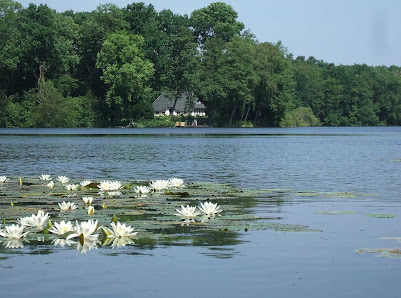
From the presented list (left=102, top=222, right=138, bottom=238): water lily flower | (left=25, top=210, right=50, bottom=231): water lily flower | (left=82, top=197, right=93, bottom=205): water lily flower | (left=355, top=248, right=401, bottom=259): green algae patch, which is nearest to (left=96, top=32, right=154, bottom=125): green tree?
(left=82, top=197, right=93, bottom=205): water lily flower

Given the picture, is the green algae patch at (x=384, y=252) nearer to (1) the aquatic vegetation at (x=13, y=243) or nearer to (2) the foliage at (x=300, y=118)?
(1) the aquatic vegetation at (x=13, y=243)

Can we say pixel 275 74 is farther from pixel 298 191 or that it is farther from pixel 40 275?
pixel 40 275

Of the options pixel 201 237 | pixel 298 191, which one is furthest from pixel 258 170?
pixel 201 237

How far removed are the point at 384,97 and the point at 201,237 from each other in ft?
563

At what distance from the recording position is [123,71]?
11488 cm

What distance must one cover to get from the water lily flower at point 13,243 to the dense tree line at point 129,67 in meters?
101

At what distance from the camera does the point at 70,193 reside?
19016 mm

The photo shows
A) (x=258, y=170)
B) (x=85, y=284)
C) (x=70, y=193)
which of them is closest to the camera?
(x=85, y=284)

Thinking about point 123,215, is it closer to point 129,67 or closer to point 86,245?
point 86,245

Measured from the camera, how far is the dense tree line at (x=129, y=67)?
379 feet

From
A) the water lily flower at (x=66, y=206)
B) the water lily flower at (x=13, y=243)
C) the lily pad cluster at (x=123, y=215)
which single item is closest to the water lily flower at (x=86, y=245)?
the lily pad cluster at (x=123, y=215)

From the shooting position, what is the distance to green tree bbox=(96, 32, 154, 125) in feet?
380

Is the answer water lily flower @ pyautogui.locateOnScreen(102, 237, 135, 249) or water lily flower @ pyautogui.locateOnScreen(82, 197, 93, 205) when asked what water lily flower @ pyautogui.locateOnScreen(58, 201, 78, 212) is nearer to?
water lily flower @ pyautogui.locateOnScreen(82, 197, 93, 205)

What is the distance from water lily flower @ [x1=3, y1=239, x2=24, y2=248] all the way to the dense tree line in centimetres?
10129
